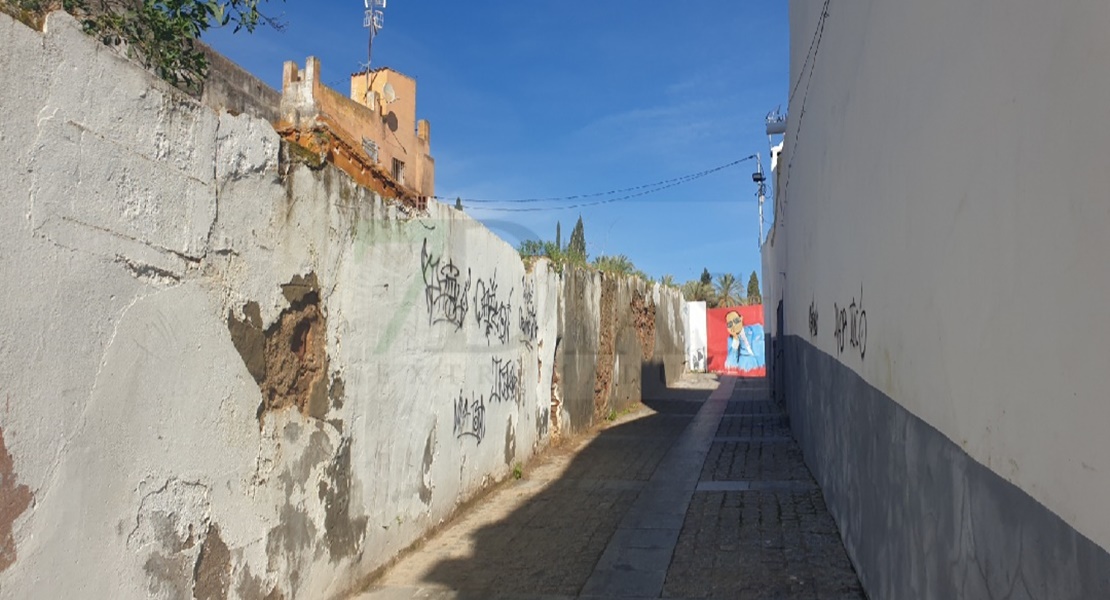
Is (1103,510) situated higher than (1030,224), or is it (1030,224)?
(1030,224)

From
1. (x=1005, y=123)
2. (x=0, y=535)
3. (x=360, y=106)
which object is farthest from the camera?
(x=360, y=106)

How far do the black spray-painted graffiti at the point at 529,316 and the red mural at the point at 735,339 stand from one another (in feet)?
82.6

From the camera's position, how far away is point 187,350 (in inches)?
146

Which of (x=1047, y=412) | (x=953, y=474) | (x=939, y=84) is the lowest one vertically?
(x=953, y=474)

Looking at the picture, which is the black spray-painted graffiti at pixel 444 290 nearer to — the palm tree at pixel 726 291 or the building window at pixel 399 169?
the building window at pixel 399 169

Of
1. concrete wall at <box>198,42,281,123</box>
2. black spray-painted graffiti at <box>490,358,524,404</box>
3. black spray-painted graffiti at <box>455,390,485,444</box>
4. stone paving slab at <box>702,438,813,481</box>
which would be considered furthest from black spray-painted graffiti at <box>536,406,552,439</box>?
concrete wall at <box>198,42,281,123</box>

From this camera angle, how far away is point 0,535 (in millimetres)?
2713

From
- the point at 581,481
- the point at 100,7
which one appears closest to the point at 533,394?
the point at 581,481

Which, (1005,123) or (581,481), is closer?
(1005,123)

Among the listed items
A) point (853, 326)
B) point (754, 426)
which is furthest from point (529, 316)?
point (754, 426)

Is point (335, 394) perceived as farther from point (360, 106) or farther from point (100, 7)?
point (360, 106)

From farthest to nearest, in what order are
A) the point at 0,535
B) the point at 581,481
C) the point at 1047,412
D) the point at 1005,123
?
the point at 581,481, the point at 0,535, the point at 1005,123, the point at 1047,412

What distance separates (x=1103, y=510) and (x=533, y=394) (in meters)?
8.82

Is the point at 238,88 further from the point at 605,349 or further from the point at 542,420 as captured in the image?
the point at 605,349
